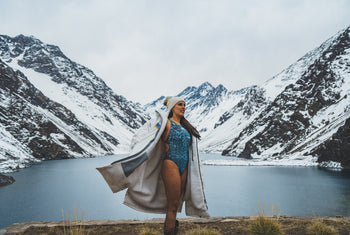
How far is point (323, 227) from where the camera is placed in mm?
5266

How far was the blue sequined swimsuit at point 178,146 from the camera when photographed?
498cm

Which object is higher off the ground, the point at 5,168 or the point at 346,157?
the point at 5,168

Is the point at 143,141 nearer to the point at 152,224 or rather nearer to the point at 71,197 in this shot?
the point at 152,224

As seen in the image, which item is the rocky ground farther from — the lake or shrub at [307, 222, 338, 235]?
the lake

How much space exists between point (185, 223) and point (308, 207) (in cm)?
1688

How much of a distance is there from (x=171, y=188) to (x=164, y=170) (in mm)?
345

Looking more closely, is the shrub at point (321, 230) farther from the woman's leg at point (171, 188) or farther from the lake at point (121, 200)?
the lake at point (121, 200)

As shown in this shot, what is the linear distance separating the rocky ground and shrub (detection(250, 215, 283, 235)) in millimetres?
395

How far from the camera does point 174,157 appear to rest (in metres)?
4.95

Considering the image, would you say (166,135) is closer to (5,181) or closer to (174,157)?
(174,157)

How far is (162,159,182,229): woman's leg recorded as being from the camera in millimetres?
4758

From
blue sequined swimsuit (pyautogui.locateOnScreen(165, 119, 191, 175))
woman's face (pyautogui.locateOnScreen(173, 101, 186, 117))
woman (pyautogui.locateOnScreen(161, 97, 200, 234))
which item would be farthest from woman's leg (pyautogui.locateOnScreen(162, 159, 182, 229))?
woman's face (pyautogui.locateOnScreen(173, 101, 186, 117))

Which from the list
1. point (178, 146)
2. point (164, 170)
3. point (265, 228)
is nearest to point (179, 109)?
point (178, 146)

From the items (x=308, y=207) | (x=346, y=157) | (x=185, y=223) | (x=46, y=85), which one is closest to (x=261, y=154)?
(x=346, y=157)
